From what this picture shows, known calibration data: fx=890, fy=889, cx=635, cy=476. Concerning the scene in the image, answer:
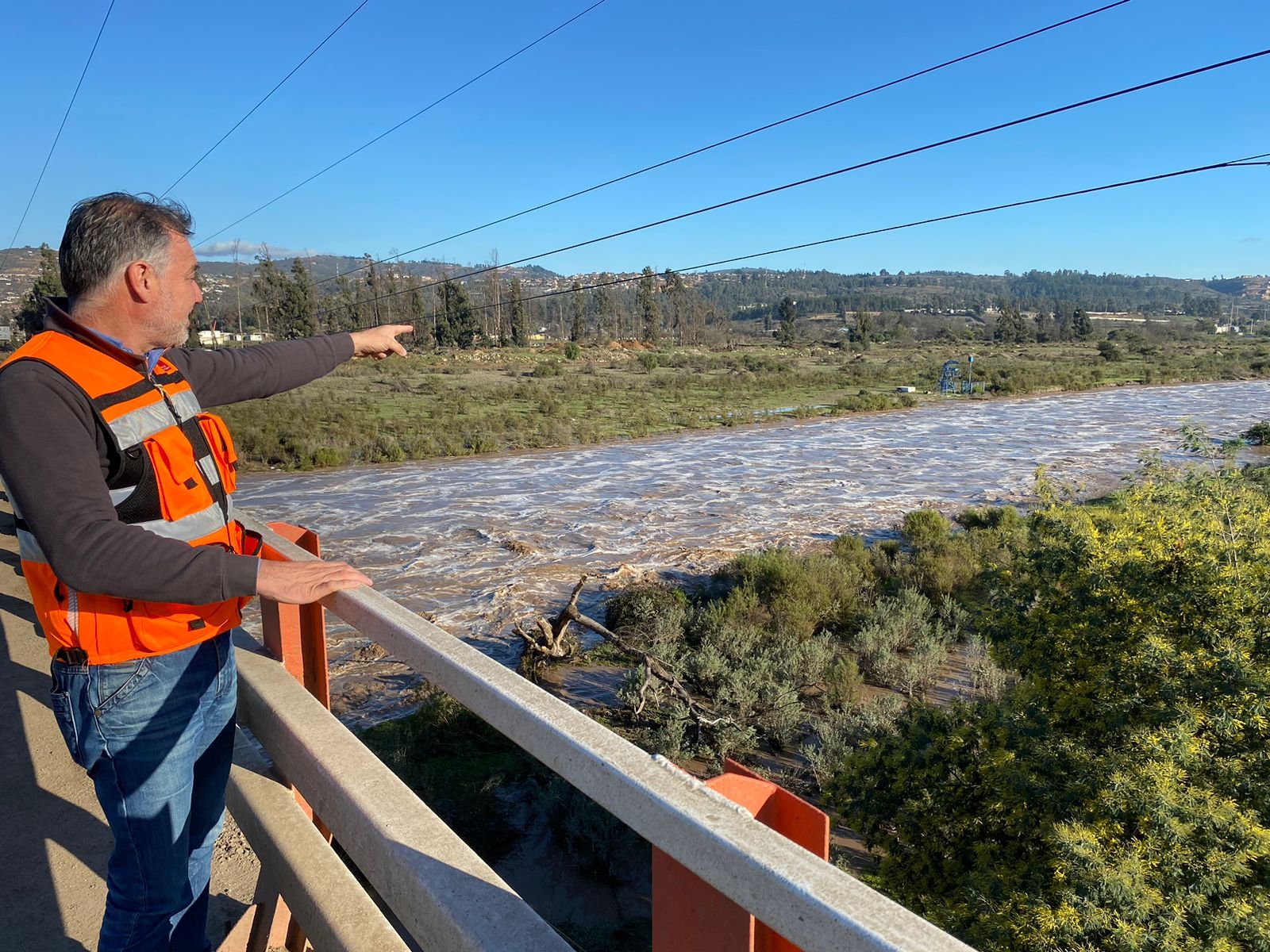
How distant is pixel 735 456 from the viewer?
81.9 ft

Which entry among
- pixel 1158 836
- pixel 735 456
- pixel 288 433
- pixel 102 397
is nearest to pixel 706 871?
pixel 102 397

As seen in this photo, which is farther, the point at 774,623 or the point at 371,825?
the point at 774,623

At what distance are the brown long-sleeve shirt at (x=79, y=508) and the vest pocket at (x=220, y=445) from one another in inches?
12.0

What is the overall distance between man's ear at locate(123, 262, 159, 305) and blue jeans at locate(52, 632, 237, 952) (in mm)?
794

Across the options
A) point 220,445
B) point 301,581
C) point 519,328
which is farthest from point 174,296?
point 519,328

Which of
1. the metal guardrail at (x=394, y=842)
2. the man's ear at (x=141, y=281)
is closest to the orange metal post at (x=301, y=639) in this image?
the metal guardrail at (x=394, y=842)

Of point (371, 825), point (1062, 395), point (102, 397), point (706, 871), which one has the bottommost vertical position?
point (1062, 395)

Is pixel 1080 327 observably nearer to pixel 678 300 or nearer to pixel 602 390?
pixel 678 300

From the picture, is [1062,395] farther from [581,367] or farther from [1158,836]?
[1158,836]

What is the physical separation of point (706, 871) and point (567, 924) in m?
4.75

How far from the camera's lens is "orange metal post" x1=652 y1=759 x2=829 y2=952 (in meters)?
1.13

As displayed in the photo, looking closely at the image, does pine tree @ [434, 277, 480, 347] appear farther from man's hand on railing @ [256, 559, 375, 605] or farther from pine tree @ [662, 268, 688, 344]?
man's hand on railing @ [256, 559, 375, 605]

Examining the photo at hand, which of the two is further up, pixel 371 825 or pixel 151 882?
pixel 371 825

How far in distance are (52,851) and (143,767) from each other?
1463mm
